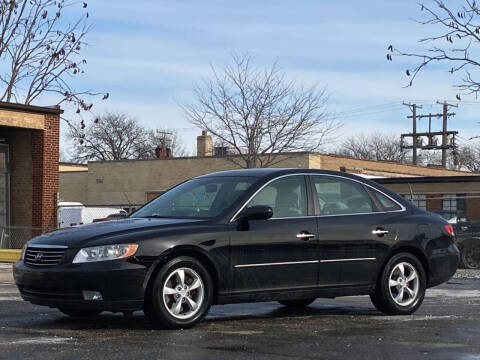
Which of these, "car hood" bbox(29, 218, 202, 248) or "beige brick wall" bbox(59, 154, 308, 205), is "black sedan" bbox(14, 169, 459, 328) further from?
"beige brick wall" bbox(59, 154, 308, 205)

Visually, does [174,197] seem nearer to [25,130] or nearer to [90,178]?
[25,130]

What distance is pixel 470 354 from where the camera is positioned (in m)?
6.39

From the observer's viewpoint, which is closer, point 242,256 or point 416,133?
point 242,256

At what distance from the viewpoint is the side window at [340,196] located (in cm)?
873

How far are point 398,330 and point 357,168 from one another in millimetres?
42290

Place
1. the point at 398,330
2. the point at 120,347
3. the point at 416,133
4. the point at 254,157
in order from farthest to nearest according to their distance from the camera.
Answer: the point at 416,133 < the point at 254,157 < the point at 398,330 < the point at 120,347

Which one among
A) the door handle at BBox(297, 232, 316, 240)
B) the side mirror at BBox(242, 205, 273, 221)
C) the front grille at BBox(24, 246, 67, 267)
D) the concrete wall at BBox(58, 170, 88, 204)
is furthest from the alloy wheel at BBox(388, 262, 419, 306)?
the concrete wall at BBox(58, 170, 88, 204)

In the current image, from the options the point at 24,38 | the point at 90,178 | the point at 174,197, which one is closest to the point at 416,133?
the point at 90,178

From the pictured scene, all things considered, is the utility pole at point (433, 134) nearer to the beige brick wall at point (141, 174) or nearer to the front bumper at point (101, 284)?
the beige brick wall at point (141, 174)

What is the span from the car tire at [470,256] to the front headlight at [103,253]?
50.7 ft

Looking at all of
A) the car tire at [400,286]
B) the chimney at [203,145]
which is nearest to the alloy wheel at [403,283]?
the car tire at [400,286]

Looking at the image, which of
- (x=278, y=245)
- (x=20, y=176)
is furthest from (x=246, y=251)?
(x=20, y=176)

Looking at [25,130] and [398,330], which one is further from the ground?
[25,130]

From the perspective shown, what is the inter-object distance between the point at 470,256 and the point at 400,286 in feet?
43.2
